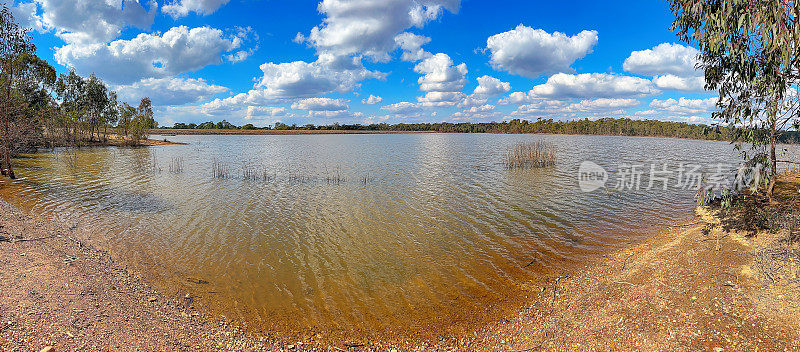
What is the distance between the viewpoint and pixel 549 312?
655 centimetres

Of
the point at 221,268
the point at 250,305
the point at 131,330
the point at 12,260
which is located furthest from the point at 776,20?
the point at 12,260

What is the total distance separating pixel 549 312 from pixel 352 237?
6.63 m

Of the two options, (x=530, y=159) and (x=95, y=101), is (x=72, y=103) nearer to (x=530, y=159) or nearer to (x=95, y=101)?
(x=95, y=101)

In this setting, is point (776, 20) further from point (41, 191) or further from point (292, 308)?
point (41, 191)

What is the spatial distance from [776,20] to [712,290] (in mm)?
4784

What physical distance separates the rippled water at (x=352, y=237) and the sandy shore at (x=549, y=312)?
579mm

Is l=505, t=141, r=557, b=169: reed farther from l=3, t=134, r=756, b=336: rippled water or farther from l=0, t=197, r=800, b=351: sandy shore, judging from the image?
l=0, t=197, r=800, b=351: sandy shore

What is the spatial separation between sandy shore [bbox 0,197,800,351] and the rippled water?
58 centimetres

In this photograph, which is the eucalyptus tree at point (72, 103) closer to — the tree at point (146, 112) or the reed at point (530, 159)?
the tree at point (146, 112)

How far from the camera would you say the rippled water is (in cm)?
705

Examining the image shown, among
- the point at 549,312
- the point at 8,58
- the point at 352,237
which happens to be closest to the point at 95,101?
the point at 8,58

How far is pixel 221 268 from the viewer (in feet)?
28.5

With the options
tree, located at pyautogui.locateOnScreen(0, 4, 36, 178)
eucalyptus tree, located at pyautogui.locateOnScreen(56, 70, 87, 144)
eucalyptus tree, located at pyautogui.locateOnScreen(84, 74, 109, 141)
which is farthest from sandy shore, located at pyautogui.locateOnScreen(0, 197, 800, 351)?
eucalyptus tree, located at pyautogui.locateOnScreen(84, 74, 109, 141)

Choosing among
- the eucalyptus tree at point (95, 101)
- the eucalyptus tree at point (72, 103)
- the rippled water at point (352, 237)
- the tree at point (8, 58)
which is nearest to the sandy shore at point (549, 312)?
the rippled water at point (352, 237)
